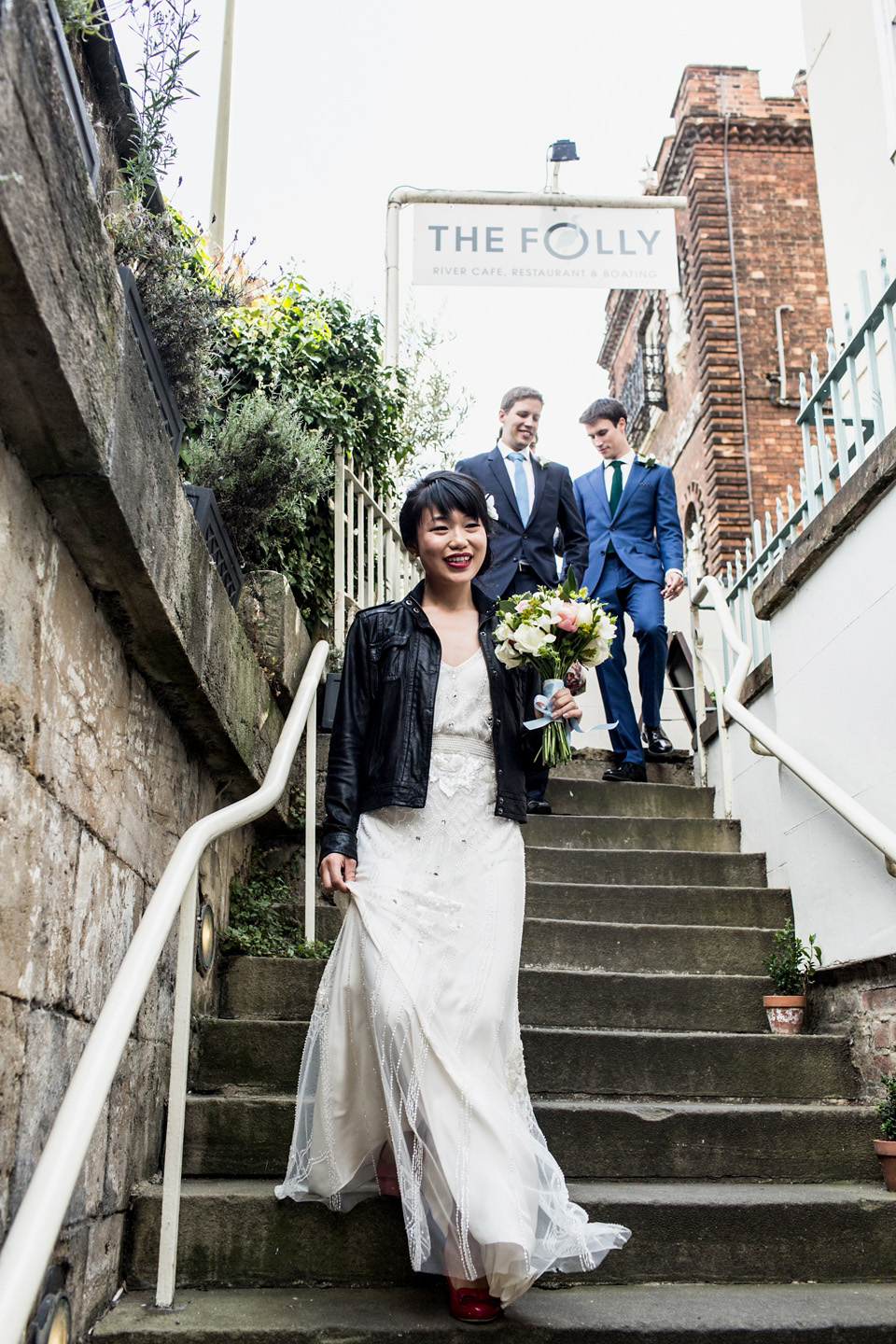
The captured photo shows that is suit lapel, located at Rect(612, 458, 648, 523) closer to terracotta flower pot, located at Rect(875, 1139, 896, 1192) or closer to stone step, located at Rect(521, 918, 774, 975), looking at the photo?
stone step, located at Rect(521, 918, 774, 975)

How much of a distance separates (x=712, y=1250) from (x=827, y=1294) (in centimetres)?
27

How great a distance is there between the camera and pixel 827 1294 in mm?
2605

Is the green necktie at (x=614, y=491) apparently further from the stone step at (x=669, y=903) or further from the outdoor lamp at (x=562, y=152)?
the outdoor lamp at (x=562, y=152)

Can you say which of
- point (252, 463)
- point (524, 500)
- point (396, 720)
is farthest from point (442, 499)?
point (524, 500)

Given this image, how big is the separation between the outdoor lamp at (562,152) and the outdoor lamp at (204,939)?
6.17 meters

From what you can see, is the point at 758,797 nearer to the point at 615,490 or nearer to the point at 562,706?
the point at 615,490

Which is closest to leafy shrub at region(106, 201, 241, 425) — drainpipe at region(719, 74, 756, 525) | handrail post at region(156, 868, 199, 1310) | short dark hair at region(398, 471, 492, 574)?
short dark hair at region(398, 471, 492, 574)

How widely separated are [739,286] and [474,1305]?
12.1 m

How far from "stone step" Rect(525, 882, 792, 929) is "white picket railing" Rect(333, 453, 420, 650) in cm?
175

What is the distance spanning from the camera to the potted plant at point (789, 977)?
3.77 metres

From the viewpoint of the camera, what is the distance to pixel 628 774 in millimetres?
5543

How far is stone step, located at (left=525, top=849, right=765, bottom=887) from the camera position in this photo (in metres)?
4.66

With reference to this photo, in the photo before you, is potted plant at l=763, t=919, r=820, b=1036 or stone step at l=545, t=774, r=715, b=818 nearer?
potted plant at l=763, t=919, r=820, b=1036

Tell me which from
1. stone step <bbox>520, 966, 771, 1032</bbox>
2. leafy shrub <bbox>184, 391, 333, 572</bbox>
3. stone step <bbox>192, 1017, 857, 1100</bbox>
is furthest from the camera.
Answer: leafy shrub <bbox>184, 391, 333, 572</bbox>
